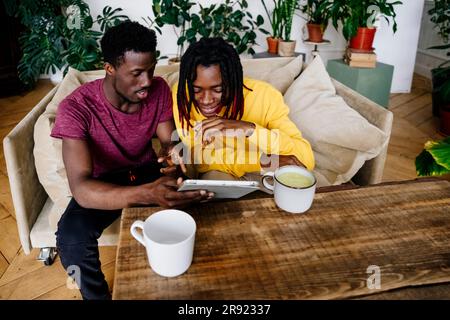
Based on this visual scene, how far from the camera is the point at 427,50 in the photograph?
4000 millimetres

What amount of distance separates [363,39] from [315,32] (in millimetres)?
342

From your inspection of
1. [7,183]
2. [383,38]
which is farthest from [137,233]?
[383,38]

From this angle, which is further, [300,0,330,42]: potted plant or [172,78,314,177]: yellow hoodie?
[300,0,330,42]: potted plant

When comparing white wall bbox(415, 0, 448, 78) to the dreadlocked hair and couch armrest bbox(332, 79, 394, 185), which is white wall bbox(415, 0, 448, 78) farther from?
the dreadlocked hair

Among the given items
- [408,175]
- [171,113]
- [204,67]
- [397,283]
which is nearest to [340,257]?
[397,283]

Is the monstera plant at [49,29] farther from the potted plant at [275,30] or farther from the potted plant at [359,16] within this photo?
the potted plant at [359,16]

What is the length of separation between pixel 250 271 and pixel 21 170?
0.89 meters

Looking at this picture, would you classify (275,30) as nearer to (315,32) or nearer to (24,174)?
(315,32)

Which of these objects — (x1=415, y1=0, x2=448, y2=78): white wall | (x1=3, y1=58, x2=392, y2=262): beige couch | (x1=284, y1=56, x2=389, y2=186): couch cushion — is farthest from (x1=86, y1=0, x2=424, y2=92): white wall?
(x1=284, y1=56, x2=389, y2=186): couch cushion

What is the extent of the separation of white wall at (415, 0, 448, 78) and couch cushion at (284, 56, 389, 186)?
275 centimetres

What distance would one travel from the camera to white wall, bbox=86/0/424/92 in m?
3.12

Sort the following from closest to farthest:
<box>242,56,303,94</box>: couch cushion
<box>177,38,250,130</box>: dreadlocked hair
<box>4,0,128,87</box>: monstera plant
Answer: <box>177,38,250,130</box>: dreadlocked hair, <box>242,56,303,94</box>: couch cushion, <box>4,0,128,87</box>: monstera plant
